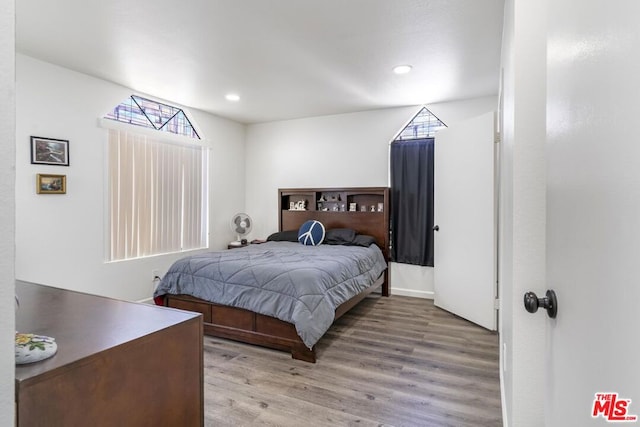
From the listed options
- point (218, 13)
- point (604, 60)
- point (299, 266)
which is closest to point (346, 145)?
point (299, 266)

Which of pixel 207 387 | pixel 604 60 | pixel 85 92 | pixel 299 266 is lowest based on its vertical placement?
pixel 207 387

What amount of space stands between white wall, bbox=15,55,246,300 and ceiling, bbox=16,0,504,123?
0.22 m

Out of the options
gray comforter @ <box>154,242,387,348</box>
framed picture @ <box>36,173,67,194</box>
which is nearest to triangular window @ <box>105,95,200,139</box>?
framed picture @ <box>36,173,67,194</box>

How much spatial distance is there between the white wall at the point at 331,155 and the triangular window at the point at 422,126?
7 centimetres

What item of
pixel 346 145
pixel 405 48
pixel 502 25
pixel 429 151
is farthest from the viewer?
pixel 346 145

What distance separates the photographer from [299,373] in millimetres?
2518

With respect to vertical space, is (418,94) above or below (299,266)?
above

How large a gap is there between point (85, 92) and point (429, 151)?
3919 millimetres

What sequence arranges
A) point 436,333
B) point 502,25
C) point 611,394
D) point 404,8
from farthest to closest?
point 436,333 < point 502,25 < point 404,8 < point 611,394

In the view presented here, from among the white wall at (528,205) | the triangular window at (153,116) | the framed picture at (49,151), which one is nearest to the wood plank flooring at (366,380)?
the white wall at (528,205)

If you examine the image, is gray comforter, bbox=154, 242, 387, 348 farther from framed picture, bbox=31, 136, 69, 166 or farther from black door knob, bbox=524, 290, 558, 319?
black door knob, bbox=524, 290, 558, 319

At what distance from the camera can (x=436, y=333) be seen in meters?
3.30

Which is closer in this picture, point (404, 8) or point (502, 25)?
point (404, 8)

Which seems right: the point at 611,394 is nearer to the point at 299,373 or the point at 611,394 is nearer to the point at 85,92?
the point at 299,373
